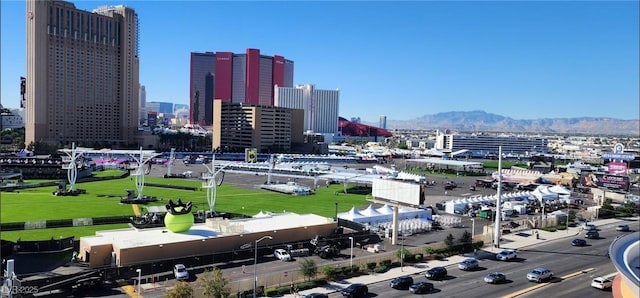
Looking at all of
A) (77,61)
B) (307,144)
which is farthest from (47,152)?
(307,144)

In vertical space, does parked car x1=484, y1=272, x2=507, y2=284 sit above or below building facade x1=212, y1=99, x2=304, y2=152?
below

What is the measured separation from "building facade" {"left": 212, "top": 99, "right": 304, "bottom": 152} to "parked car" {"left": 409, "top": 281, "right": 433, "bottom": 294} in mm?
113284

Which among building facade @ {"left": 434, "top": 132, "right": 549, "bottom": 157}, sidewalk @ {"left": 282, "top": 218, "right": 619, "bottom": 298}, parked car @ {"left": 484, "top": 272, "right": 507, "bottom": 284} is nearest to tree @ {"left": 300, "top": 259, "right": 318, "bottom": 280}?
sidewalk @ {"left": 282, "top": 218, "right": 619, "bottom": 298}

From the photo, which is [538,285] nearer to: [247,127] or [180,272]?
[180,272]

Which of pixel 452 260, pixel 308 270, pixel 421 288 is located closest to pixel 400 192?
pixel 452 260

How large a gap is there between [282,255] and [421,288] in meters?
9.44

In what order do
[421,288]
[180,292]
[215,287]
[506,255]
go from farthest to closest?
1. [506,255]
2. [421,288]
3. [215,287]
4. [180,292]

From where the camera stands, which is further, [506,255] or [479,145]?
[479,145]

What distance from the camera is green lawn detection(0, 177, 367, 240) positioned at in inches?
1609

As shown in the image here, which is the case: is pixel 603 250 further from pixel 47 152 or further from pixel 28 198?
pixel 47 152

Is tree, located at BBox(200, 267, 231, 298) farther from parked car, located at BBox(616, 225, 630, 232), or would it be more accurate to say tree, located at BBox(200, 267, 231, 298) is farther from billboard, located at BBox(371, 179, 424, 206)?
parked car, located at BBox(616, 225, 630, 232)

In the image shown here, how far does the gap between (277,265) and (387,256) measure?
682 centimetres

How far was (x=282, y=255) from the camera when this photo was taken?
3105 cm

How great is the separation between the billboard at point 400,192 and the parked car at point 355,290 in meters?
11.2
